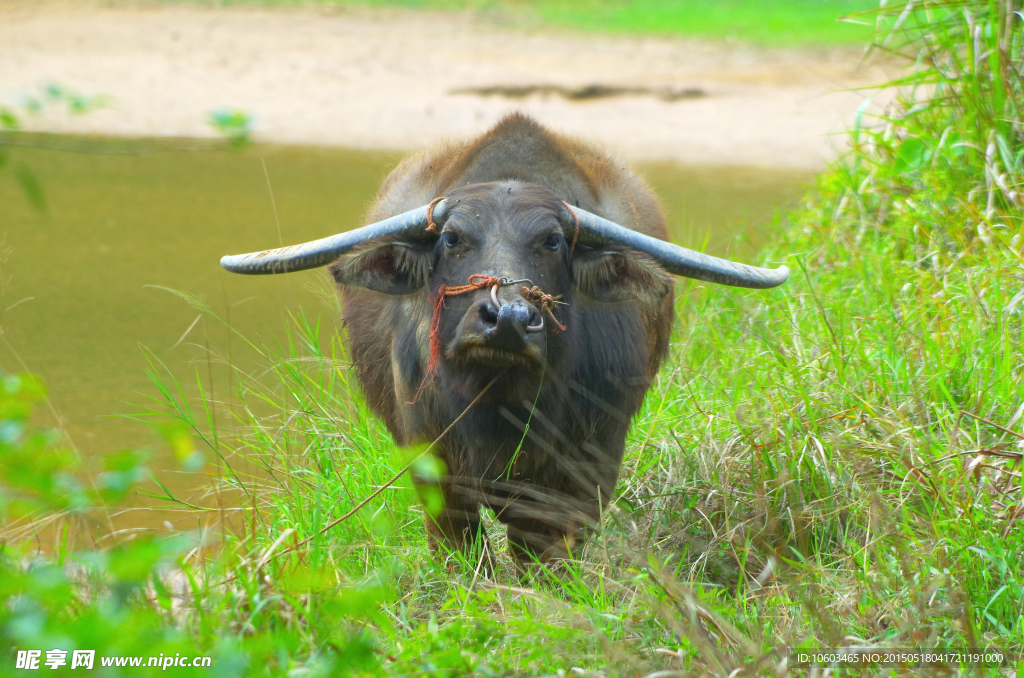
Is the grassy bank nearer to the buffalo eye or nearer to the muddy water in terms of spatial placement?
the muddy water

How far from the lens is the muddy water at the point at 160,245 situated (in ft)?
17.5

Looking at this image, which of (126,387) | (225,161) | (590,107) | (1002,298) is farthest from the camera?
(590,107)

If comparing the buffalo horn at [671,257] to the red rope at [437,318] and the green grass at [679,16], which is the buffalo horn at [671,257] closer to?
the red rope at [437,318]

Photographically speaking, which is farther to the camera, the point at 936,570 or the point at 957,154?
the point at 957,154

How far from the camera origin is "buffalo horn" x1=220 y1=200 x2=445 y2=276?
3.32m

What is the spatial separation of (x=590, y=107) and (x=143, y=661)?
13375mm

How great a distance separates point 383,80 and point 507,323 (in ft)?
41.0

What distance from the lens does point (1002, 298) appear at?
3.91 metres

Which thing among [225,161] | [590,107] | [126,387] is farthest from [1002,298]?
[590,107]

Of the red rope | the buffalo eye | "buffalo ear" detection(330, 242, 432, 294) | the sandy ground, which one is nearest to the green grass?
the sandy ground

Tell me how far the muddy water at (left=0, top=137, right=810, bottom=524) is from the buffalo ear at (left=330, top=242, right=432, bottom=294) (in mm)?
469

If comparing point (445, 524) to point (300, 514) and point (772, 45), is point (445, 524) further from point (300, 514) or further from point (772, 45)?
point (772, 45)

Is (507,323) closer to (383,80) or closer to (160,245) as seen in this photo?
(160,245)

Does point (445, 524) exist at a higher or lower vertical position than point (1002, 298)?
lower
